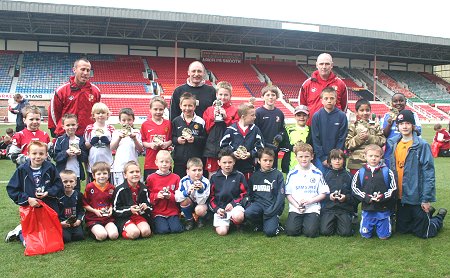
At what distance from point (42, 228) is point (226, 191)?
209cm

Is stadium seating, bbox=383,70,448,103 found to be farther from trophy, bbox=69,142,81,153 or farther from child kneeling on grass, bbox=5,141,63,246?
child kneeling on grass, bbox=5,141,63,246

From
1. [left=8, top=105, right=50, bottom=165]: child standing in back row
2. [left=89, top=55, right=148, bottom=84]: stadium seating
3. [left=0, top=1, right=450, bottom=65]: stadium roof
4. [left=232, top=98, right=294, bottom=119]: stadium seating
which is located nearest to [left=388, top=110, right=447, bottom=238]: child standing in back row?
[left=8, top=105, right=50, bottom=165]: child standing in back row

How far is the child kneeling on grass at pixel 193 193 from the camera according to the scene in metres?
4.91

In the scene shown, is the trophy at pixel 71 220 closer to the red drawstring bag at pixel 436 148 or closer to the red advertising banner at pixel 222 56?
the red drawstring bag at pixel 436 148

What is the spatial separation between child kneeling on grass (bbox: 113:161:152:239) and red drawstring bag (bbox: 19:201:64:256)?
2.22 ft

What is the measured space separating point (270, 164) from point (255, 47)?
105ft

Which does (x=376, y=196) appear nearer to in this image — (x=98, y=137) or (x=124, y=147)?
(x=124, y=147)

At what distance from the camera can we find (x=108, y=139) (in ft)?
17.0

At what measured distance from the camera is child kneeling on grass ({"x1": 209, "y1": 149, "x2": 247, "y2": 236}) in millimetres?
4891

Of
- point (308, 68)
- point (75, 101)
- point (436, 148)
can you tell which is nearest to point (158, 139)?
point (75, 101)

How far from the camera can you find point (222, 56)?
3828 centimetres

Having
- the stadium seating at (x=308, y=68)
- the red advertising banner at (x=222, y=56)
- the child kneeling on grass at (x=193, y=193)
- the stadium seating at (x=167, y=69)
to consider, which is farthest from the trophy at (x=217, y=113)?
the stadium seating at (x=308, y=68)

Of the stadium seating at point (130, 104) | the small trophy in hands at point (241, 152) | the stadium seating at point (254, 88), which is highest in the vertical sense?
the stadium seating at point (254, 88)

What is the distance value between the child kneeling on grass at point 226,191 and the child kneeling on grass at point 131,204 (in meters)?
0.83
